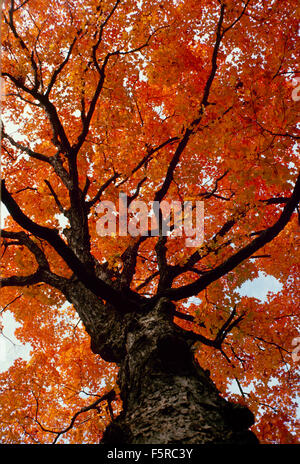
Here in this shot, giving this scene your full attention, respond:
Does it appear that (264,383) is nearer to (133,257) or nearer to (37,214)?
(133,257)

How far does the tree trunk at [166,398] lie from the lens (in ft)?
7.87

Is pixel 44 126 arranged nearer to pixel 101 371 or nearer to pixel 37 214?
pixel 37 214

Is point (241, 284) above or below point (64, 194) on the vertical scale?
below

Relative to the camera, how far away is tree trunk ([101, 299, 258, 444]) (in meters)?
2.40

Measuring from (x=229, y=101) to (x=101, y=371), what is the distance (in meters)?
11.1

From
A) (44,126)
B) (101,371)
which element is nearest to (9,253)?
(44,126)

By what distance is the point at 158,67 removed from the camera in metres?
9.38

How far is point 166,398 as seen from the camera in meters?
2.84

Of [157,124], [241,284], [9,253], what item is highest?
[157,124]

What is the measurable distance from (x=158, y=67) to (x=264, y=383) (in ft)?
34.8

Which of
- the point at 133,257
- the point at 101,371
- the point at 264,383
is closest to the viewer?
the point at 133,257
